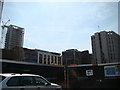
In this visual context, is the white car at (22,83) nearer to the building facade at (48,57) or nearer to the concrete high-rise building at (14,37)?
the concrete high-rise building at (14,37)

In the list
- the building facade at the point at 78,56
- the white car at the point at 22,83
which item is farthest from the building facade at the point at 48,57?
the white car at the point at 22,83

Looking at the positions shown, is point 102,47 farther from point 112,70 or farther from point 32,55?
point 112,70

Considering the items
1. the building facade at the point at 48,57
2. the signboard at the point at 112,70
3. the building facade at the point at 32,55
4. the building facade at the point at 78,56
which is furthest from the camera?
the building facade at the point at 48,57

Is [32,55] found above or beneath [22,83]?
above

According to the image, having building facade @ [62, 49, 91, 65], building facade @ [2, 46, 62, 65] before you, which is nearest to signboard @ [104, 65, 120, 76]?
building facade @ [2, 46, 62, 65]

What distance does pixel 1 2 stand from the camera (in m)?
10.5

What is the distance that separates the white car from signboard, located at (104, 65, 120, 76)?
777cm

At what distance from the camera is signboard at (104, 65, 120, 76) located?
1337 centimetres

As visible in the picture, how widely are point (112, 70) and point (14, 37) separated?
55178 millimetres

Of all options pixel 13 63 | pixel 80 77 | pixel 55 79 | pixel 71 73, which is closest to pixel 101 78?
pixel 80 77

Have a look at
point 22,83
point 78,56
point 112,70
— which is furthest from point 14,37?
point 22,83

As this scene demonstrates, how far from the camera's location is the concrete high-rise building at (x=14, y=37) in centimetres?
6026

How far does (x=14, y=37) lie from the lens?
2489 inches

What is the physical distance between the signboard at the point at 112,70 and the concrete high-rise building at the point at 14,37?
167ft
